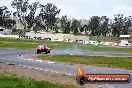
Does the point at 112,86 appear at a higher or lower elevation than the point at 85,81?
lower

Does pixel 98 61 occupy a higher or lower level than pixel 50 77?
lower

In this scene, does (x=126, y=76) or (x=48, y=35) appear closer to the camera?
(x=126, y=76)

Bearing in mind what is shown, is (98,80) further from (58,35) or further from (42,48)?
(58,35)

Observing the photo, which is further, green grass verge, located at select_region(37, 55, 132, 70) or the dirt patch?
green grass verge, located at select_region(37, 55, 132, 70)

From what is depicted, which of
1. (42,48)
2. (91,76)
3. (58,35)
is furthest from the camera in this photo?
(58,35)

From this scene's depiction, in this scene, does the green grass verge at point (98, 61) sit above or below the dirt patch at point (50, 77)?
below

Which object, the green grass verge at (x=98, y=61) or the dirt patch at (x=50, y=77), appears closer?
the dirt patch at (x=50, y=77)

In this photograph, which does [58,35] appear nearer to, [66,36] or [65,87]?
[66,36]

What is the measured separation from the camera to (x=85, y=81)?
6.84m

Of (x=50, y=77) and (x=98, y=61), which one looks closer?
(x=50, y=77)

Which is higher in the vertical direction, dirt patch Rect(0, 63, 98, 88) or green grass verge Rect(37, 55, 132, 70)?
dirt patch Rect(0, 63, 98, 88)

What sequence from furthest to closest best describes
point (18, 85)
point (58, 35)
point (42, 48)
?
point (58, 35) < point (42, 48) < point (18, 85)

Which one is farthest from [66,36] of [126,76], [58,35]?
[126,76]

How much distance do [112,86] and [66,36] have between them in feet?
488
